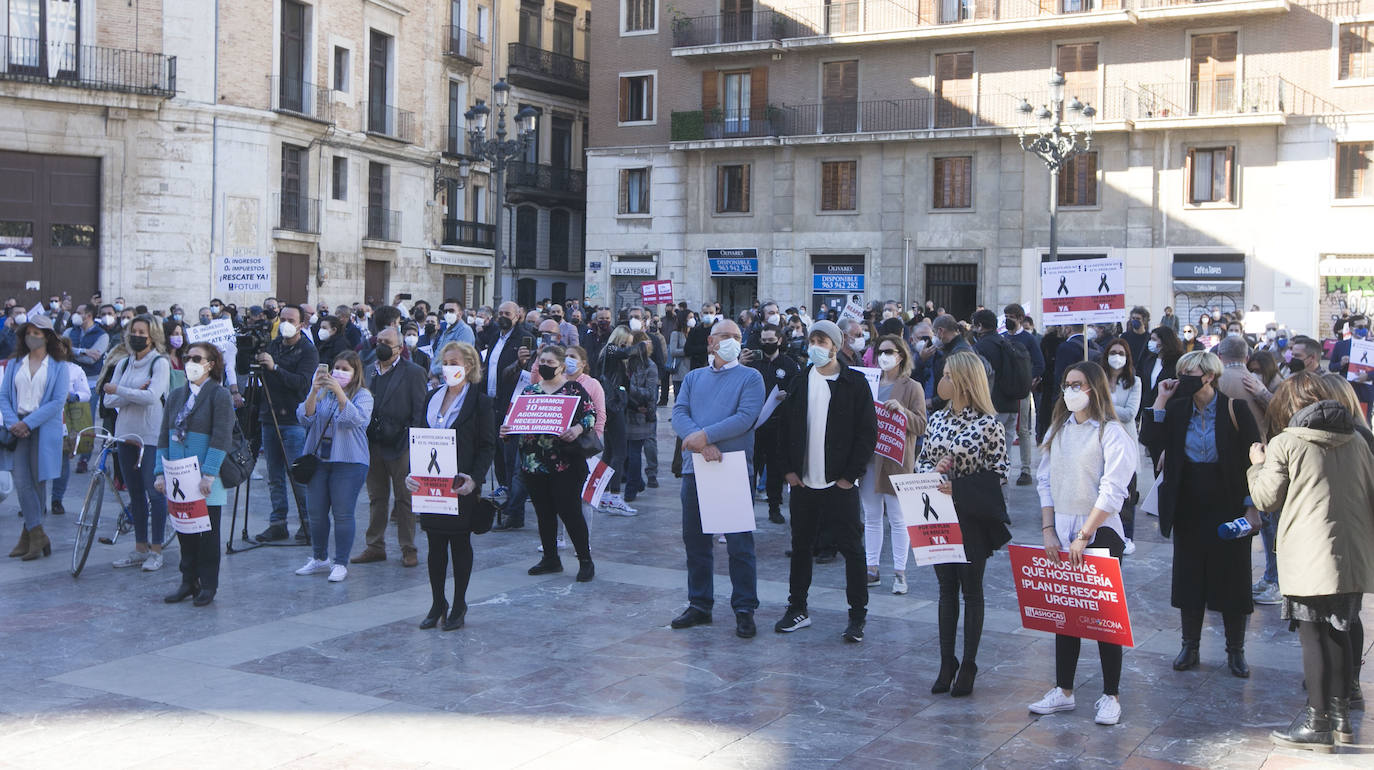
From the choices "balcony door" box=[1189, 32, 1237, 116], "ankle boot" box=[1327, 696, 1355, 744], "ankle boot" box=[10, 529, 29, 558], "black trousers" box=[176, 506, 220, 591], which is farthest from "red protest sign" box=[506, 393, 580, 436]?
"balcony door" box=[1189, 32, 1237, 116]

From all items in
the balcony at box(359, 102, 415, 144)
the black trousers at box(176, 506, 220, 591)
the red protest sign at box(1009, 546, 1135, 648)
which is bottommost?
the black trousers at box(176, 506, 220, 591)

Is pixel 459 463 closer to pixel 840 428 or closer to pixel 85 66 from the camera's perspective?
pixel 840 428

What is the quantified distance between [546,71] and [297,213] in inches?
540

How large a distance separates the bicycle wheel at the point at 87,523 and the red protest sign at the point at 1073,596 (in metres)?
6.65

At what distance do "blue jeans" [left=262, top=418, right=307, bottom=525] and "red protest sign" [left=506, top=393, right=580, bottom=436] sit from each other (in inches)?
111

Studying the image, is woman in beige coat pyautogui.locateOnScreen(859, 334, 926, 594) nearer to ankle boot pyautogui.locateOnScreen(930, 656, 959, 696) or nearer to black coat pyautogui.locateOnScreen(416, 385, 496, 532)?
ankle boot pyautogui.locateOnScreen(930, 656, 959, 696)

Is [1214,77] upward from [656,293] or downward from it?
upward

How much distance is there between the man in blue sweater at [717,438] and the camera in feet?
25.7

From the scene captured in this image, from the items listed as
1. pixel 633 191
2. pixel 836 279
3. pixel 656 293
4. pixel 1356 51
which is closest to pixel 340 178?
pixel 633 191

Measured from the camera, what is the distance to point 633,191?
133ft

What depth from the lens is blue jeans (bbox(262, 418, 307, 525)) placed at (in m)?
11.0

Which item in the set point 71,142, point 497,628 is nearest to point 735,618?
point 497,628

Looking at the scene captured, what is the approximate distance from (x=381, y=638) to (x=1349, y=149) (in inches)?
1221

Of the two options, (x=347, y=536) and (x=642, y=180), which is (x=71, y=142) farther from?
(x=347, y=536)
